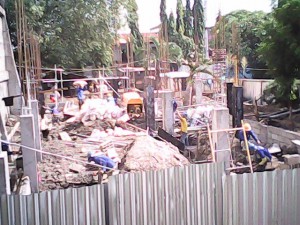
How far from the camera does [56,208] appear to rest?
4.27 ft

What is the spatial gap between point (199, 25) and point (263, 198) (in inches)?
138

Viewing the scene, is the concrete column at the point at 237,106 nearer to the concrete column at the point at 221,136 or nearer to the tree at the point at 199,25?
the concrete column at the point at 221,136

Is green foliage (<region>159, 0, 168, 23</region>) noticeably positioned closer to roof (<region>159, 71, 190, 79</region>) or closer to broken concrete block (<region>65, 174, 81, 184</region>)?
roof (<region>159, 71, 190, 79</region>)

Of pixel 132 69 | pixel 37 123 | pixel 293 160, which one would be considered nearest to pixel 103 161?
pixel 37 123

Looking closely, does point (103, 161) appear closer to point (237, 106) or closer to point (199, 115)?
point (199, 115)

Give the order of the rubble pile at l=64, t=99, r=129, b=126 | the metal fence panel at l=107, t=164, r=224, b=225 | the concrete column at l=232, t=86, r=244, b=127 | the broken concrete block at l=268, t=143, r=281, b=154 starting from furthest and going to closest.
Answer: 1. the concrete column at l=232, t=86, r=244, b=127
2. the rubble pile at l=64, t=99, r=129, b=126
3. the broken concrete block at l=268, t=143, r=281, b=154
4. the metal fence panel at l=107, t=164, r=224, b=225

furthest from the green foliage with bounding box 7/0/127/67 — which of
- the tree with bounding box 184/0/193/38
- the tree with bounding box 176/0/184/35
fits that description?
the tree with bounding box 184/0/193/38

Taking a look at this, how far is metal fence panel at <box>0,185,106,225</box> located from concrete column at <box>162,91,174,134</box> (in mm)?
2766

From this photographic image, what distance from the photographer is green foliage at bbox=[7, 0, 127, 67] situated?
3.47 m

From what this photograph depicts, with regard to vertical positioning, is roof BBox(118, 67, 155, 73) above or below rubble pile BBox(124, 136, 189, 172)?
above

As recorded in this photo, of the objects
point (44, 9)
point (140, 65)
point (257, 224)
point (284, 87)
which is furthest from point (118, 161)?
point (284, 87)

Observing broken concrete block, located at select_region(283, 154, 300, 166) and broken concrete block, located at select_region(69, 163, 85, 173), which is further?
broken concrete block, located at select_region(69, 163, 85, 173)

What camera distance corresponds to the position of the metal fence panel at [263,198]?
4.93 ft

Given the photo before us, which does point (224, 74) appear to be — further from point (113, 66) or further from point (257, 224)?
point (257, 224)
